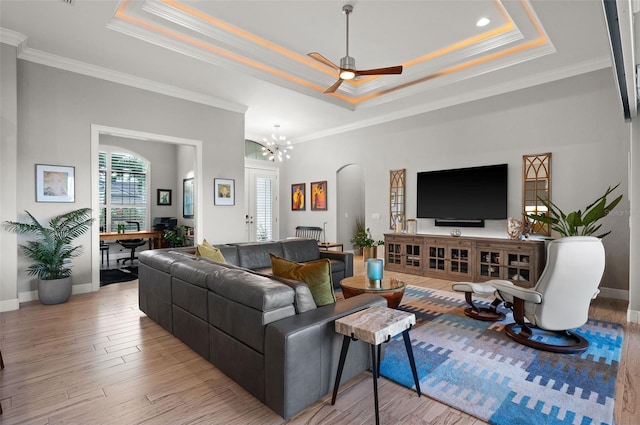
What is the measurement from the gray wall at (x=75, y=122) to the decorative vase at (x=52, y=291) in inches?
11.3

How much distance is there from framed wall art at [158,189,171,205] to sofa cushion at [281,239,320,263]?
525 cm

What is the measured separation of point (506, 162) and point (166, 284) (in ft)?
17.5

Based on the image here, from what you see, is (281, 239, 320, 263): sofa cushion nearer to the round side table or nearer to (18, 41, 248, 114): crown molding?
the round side table

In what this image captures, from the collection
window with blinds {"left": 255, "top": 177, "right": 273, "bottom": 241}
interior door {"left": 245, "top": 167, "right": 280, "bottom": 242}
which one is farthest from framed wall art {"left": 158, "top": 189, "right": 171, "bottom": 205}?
window with blinds {"left": 255, "top": 177, "right": 273, "bottom": 241}

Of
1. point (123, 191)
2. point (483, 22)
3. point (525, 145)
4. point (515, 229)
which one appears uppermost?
point (483, 22)

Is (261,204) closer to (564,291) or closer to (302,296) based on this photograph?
(302,296)

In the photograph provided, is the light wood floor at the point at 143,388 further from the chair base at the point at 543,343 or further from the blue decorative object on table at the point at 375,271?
the blue decorative object on table at the point at 375,271

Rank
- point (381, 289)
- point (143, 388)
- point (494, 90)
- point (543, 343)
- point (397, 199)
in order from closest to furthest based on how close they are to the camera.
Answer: point (143, 388)
point (543, 343)
point (381, 289)
point (494, 90)
point (397, 199)

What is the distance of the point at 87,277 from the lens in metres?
4.82

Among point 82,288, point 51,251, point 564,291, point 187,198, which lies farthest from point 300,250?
point 187,198

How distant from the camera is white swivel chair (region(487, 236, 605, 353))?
105 inches

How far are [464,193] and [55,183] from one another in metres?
6.34

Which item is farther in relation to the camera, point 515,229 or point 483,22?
point 515,229

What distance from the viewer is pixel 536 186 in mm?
5133
